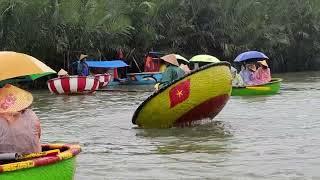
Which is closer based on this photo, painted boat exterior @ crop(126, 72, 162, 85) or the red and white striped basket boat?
the red and white striped basket boat

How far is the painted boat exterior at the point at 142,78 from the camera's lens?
78.7 feet

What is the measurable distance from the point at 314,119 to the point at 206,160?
439 centimetres

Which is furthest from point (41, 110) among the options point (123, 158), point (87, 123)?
point (123, 158)

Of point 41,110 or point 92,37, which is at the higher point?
point 92,37

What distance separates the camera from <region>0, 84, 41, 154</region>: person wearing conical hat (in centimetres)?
548

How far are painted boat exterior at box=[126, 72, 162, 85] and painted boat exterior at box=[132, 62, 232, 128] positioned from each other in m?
13.2

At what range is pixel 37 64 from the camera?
5.78m

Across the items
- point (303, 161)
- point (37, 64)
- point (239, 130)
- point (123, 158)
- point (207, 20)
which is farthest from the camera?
point (207, 20)

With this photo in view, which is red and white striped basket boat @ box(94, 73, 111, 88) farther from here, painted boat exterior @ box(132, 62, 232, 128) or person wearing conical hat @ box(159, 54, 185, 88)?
painted boat exterior @ box(132, 62, 232, 128)

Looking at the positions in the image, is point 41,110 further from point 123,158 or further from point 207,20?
point 207,20

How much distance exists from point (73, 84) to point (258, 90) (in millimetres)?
5572

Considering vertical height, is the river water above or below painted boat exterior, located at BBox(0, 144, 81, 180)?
below

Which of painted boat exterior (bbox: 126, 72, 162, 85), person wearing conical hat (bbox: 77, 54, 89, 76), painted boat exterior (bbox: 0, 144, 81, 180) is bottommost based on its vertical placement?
painted boat exterior (bbox: 126, 72, 162, 85)

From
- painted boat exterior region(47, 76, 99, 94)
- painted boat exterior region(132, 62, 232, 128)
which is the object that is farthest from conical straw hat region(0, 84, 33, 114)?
painted boat exterior region(47, 76, 99, 94)
